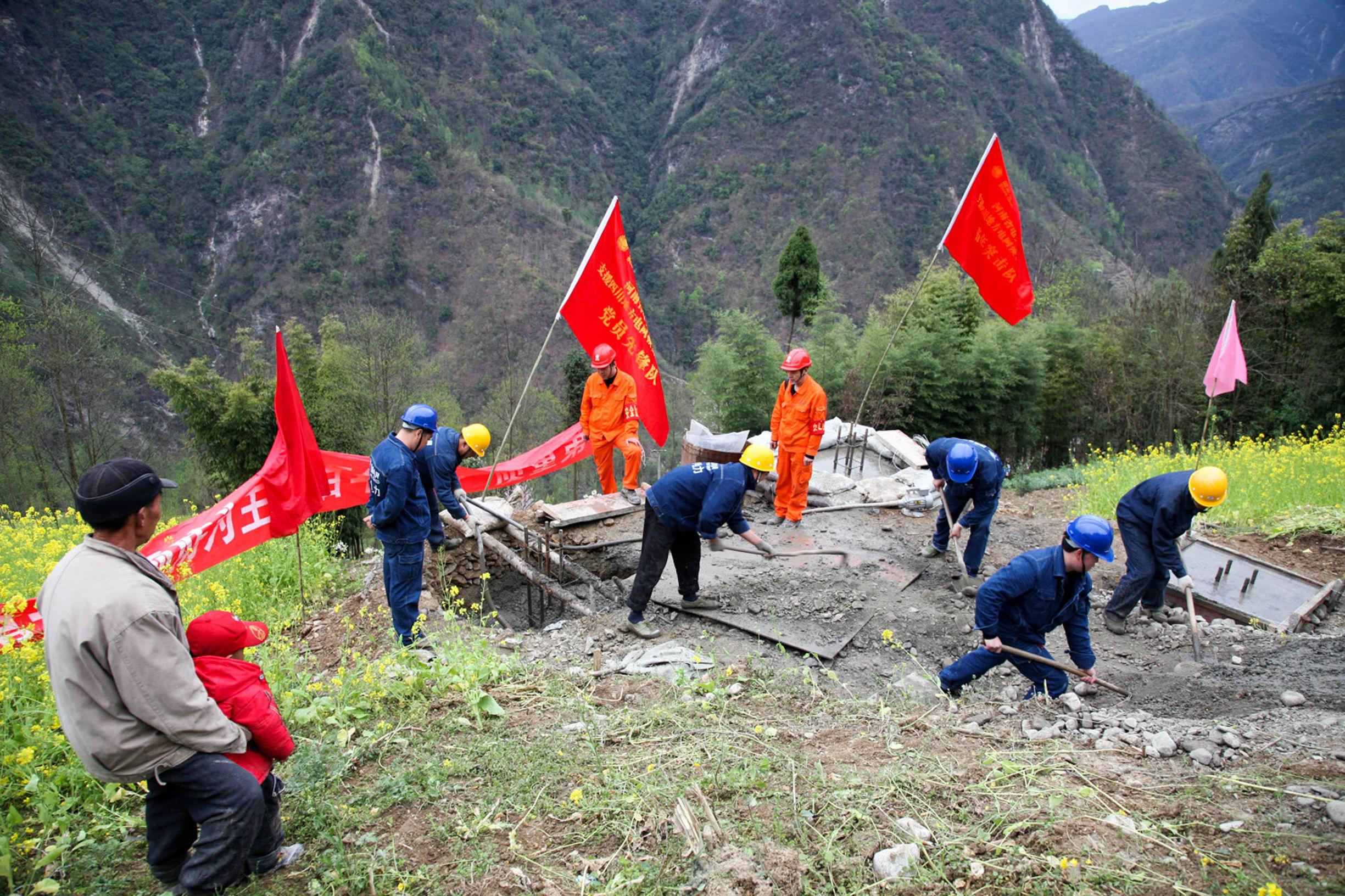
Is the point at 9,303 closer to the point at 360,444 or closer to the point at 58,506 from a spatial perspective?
the point at 58,506

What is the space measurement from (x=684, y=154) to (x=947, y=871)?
236 ft

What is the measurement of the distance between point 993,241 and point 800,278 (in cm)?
1043

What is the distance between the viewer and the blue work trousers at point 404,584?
15.2 ft

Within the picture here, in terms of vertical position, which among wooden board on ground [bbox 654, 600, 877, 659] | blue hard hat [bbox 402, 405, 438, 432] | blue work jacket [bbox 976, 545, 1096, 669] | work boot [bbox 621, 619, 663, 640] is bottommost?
wooden board on ground [bbox 654, 600, 877, 659]

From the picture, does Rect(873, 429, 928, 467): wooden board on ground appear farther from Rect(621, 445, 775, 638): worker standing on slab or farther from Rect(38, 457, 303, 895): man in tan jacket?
Rect(38, 457, 303, 895): man in tan jacket

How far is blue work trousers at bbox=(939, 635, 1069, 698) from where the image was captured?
13.0 feet

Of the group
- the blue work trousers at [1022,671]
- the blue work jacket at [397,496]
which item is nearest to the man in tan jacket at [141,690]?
the blue work jacket at [397,496]

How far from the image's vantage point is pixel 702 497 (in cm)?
489

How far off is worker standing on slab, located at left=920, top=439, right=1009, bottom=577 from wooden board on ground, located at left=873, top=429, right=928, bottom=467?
2.76 metres

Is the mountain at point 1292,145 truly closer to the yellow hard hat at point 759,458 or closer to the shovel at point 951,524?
the shovel at point 951,524

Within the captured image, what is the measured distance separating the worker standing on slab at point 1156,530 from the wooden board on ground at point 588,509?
4.17 meters

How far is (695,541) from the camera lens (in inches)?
207

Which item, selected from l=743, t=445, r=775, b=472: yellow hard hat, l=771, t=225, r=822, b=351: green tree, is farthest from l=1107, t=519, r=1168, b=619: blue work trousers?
l=771, t=225, r=822, b=351: green tree

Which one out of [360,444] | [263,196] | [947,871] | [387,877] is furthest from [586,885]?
[263,196]
